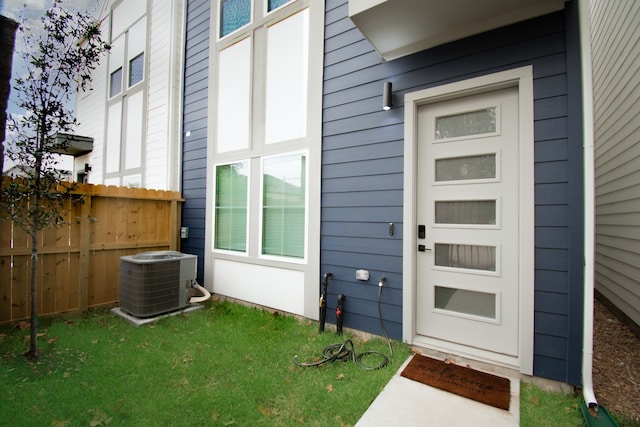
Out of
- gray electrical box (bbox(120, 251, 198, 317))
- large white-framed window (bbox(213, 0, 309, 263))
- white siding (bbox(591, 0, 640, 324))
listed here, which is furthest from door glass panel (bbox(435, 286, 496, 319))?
gray electrical box (bbox(120, 251, 198, 317))

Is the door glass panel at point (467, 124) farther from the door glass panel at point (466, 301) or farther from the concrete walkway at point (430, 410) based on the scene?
the concrete walkway at point (430, 410)

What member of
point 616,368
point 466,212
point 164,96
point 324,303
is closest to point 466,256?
point 466,212

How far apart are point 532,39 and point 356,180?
191 cm

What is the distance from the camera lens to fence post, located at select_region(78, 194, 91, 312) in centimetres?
396

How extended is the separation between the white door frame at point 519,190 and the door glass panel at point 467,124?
0.19m

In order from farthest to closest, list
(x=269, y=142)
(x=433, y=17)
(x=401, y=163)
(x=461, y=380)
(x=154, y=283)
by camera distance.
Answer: (x=269, y=142) < (x=154, y=283) < (x=401, y=163) < (x=433, y=17) < (x=461, y=380)

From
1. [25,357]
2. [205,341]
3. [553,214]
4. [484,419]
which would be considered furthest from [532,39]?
[25,357]

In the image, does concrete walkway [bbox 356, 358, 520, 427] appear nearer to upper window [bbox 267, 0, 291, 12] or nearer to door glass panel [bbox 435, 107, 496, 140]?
door glass panel [bbox 435, 107, 496, 140]

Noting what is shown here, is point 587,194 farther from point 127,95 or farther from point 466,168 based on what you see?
point 127,95

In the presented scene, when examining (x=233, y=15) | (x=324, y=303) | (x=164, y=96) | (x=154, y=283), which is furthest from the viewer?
(x=164, y=96)

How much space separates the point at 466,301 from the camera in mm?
→ 2768

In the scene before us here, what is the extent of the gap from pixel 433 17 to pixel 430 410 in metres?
3.04

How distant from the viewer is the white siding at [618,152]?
11.7ft

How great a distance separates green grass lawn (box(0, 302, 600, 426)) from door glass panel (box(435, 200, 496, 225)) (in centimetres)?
133
